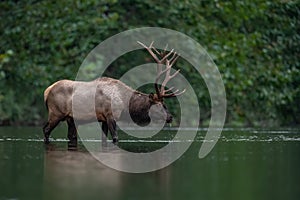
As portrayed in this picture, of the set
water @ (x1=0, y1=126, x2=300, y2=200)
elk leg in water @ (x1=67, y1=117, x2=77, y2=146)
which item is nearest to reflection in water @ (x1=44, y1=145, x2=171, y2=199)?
water @ (x1=0, y1=126, x2=300, y2=200)

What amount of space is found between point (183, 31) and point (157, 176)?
11.7 metres

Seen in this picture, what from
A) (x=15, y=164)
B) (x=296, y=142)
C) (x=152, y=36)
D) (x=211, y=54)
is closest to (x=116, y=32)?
(x=152, y=36)

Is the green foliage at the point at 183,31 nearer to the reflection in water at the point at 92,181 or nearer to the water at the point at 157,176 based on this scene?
the water at the point at 157,176

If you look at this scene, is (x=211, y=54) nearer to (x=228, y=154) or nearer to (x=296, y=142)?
(x=296, y=142)

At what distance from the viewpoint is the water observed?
6125mm

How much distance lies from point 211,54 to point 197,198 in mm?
12429

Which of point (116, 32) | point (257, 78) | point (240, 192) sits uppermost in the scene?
point (116, 32)

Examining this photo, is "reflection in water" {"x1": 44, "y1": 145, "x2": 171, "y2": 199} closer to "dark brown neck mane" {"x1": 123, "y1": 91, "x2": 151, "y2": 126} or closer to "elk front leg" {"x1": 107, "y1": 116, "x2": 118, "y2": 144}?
"elk front leg" {"x1": 107, "y1": 116, "x2": 118, "y2": 144}

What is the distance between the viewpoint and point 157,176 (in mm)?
7316

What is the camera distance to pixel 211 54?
18125mm

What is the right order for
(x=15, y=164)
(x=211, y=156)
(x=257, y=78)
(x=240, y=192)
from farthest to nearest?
(x=257, y=78) → (x=211, y=156) → (x=15, y=164) → (x=240, y=192)

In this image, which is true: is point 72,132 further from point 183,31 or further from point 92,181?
point 183,31

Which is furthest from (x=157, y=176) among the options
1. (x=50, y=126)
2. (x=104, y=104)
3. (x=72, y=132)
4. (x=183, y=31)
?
(x=183, y=31)

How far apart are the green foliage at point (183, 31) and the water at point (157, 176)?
7401 millimetres
